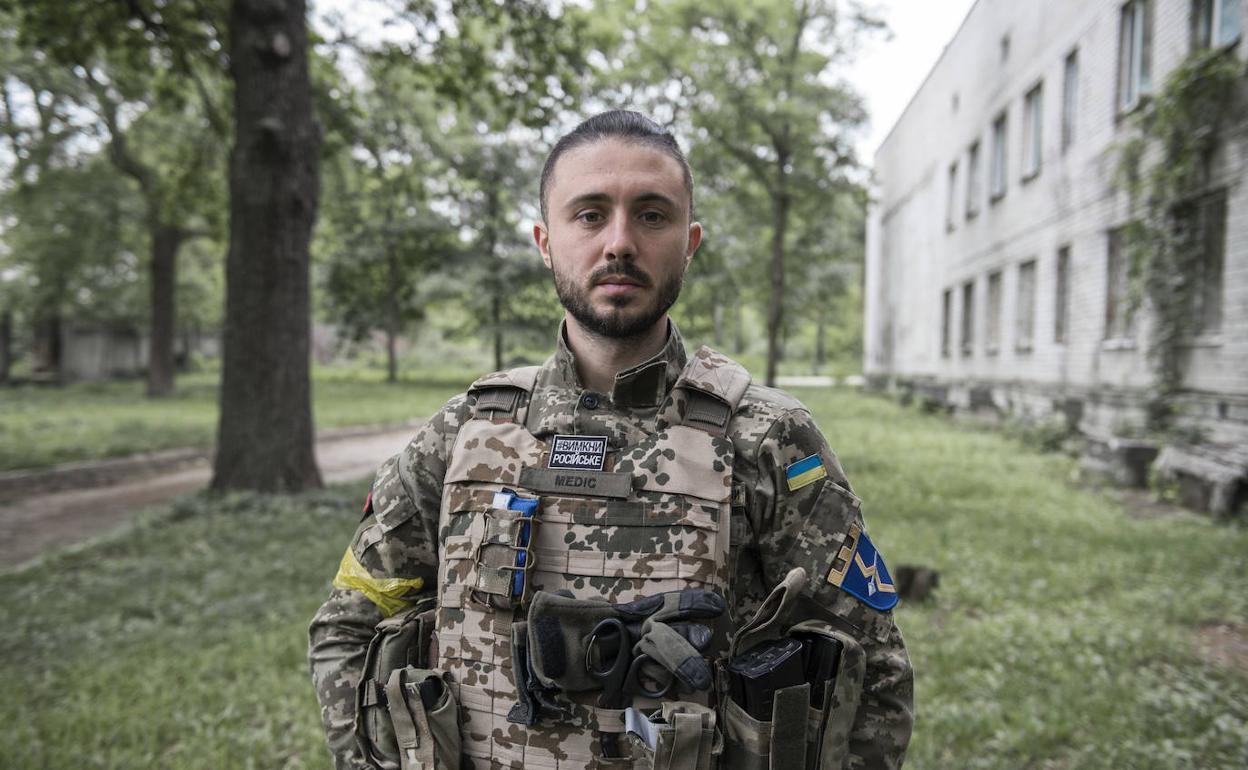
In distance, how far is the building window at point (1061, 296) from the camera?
12094 millimetres

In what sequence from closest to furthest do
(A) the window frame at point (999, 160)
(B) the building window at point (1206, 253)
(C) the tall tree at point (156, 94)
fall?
(B) the building window at point (1206, 253), (C) the tall tree at point (156, 94), (A) the window frame at point (999, 160)

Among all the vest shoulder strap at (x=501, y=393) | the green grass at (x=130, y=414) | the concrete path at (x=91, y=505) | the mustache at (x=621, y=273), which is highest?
the mustache at (x=621, y=273)

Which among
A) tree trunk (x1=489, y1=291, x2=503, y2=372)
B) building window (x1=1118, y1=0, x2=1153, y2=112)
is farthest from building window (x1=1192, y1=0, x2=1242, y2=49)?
tree trunk (x1=489, y1=291, x2=503, y2=372)

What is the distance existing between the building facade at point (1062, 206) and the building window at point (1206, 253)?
2 cm

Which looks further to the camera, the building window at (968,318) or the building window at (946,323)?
the building window at (946,323)

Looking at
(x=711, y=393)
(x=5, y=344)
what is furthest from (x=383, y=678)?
(x=5, y=344)

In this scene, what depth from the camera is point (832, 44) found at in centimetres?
1706

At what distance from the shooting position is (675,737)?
1360 millimetres

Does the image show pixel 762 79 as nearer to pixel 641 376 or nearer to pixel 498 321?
pixel 498 321

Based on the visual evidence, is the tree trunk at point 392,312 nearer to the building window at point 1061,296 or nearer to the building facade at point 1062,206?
the building facade at point 1062,206

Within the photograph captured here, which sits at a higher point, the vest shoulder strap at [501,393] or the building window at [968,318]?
the building window at [968,318]

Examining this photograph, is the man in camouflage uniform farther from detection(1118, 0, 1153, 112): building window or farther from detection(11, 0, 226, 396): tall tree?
detection(11, 0, 226, 396): tall tree

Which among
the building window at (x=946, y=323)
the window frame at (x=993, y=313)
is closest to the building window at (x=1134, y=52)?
the window frame at (x=993, y=313)

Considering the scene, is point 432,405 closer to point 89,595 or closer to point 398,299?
point 398,299
